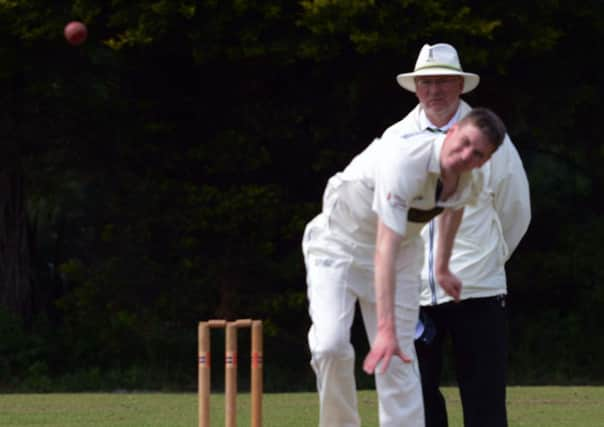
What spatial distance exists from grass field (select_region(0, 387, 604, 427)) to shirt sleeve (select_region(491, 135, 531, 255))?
239 cm

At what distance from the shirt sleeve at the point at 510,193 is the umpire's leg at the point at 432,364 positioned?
38 cm

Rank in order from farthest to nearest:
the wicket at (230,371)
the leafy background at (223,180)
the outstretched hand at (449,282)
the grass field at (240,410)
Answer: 1. the leafy background at (223,180)
2. the grass field at (240,410)
3. the wicket at (230,371)
4. the outstretched hand at (449,282)

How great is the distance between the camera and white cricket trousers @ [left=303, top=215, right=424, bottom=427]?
4227mm

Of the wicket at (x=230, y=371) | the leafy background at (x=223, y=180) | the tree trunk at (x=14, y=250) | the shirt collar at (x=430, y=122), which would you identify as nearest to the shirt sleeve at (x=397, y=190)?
the shirt collar at (x=430, y=122)

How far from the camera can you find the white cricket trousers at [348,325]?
423cm

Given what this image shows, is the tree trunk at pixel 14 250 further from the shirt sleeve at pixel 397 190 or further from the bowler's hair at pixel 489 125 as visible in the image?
the bowler's hair at pixel 489 125

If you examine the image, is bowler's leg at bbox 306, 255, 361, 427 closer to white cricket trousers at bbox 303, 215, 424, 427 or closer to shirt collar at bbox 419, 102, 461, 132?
white cricket trousers at bbox 303, 215, 424, 427

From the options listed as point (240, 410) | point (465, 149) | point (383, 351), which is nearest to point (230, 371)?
point (383, 351)

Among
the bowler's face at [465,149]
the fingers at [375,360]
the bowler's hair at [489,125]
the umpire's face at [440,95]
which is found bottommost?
the fingers at [375,360]

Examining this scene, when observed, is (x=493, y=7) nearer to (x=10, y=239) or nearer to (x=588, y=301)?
(x=588, y=301)

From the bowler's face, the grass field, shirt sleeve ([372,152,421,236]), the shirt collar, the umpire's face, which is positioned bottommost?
the grass field

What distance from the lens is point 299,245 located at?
13617 mm

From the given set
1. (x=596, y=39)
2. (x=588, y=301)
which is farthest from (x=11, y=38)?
(x=588, y=301)

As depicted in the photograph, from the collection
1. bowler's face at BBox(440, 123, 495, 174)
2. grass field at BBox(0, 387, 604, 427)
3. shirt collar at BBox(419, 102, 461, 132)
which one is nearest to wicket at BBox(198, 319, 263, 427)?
shirt collar at BBox(419, 102, 461, 132)
